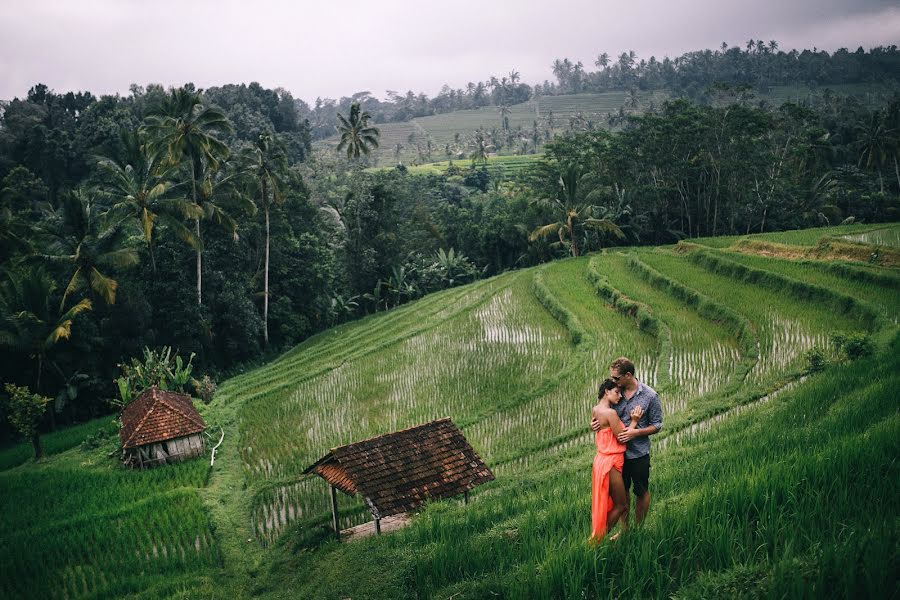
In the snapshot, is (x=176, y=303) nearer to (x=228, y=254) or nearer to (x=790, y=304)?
(x=228, y=254)

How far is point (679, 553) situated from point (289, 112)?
190 ft

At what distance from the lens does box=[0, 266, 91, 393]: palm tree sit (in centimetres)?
1762

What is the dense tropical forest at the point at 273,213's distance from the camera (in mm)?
20359

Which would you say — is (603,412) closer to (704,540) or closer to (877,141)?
(704,540)

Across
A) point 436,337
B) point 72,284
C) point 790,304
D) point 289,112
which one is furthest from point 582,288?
point 289,112

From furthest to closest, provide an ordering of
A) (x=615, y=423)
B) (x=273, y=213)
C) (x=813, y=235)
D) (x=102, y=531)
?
(x=273, y=213) < (x=813, y=235) < (x=102, y=531) < (x=615, y=423)

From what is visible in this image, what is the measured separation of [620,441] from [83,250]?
64.4ft

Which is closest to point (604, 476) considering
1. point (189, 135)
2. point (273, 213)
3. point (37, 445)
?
point (37, 445)

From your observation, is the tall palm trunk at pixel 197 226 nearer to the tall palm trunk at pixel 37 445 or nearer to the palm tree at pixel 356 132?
the tall palm trunk at pixel 37 445

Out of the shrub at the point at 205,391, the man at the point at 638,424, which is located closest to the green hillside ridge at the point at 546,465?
the man at the point at 638,424

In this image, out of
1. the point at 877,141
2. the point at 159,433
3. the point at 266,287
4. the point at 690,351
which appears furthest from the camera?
the point at 877,141

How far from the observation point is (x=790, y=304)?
658 inches

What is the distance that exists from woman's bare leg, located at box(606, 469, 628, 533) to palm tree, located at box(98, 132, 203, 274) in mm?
19207

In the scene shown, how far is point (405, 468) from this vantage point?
904cm
